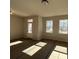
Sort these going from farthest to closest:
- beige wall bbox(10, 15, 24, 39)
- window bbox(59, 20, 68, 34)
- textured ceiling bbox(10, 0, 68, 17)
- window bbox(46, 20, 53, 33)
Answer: window bbox(46, 20, 53, 33), beige wall bbox(10, 15, 24, 39), window bbox(59, 20, 68, 34), textured ceiling bbox(10, 0, 68, 17)

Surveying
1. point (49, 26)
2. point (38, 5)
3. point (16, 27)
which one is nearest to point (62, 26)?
point (49, 26)

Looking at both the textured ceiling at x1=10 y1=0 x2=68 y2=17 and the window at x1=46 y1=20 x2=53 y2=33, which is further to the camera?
the window at x1=46 y1=20 x2=53 y2=33

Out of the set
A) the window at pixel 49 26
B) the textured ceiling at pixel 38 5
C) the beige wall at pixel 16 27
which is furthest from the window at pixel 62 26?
the beige wall at pixel 16 27

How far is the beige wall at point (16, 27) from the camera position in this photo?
25.8 ft

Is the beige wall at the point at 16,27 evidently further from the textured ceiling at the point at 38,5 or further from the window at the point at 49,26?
the window at the point at 49,26

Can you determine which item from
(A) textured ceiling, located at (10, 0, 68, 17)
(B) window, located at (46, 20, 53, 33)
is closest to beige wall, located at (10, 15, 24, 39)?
(A) textured ceiling, located at (10, 0, 68, 17)

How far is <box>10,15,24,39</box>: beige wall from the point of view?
7.86 m

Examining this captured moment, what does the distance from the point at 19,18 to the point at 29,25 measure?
1.42m

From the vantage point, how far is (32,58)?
10.9 feet

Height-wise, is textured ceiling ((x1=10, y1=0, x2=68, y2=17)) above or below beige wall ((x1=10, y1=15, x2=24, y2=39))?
above

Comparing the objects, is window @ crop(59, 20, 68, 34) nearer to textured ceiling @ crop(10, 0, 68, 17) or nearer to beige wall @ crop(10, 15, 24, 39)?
textured ceiling @ crop(10, 0, 68, 17)

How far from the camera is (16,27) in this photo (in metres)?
8.41
